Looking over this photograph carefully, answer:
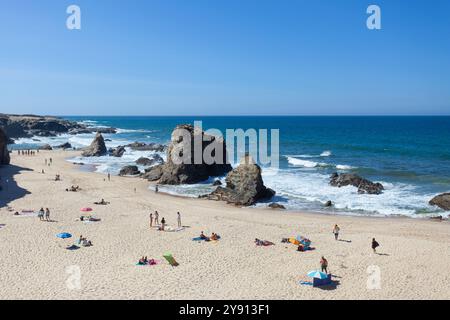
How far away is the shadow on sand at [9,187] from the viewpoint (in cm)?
3219

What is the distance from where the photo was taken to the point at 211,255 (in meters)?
20.2

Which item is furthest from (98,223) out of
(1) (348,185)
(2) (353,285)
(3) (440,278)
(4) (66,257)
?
(1) (348,185)

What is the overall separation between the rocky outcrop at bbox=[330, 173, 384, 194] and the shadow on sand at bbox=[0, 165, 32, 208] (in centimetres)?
2800

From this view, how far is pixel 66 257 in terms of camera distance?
63.9ft

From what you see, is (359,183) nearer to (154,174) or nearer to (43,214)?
(154,174)

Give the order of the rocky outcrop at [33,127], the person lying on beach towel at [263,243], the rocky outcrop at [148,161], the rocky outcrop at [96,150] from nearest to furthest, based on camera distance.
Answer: the person lying on beach towel at [263,243]
the rocky outcrop at [148,161]
the rocky outcrop at [96,150]
the rocky outcrop at [33,127]

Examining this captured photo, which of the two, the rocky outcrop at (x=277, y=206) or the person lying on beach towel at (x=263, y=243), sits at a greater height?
the rocky outcrop at (x=277, y=206)

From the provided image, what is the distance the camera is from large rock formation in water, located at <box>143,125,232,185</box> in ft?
135

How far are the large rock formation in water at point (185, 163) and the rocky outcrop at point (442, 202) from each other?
21820 millimetres

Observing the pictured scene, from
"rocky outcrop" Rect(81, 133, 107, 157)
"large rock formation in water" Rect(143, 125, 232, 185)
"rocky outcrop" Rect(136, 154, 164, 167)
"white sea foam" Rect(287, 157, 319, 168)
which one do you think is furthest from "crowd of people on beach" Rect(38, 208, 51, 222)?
"rocky outcrop" Rect(81, 133, 107, 157)

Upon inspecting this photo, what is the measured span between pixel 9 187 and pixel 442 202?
119ft

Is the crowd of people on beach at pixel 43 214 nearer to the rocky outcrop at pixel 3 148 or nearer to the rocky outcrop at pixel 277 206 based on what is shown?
the rocky outcrop at pixel 277 206

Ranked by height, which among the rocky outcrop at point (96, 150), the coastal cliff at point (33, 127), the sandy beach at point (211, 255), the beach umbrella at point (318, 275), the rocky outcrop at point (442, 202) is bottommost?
the sandy beach at point (211, 255)

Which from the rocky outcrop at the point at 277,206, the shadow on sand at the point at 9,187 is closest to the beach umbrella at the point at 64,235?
the shadow on sand at the point at 9,187
